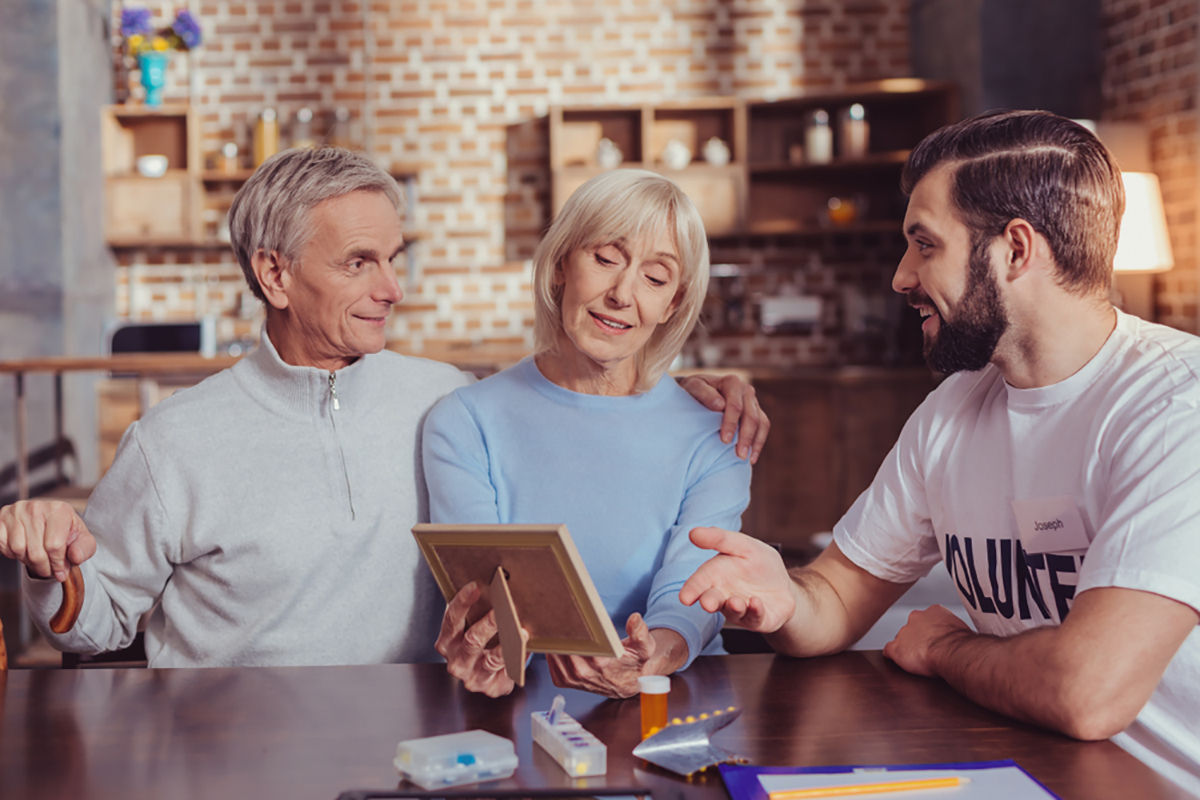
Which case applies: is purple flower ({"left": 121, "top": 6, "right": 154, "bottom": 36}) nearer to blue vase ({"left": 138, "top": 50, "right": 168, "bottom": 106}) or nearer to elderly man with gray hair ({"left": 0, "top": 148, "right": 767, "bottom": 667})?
blue vase ({"left": 138, "top": 50, "right": 168, "bottom": 106})

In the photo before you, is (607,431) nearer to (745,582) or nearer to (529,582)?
(745,582)

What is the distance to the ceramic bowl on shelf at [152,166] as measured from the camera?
582 centimetres

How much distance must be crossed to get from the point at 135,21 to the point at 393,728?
5812mm

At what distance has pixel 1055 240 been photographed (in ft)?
4.44

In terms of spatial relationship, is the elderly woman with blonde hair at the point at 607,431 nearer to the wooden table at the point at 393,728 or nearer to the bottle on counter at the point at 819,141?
the wooden table at the point at 393,728

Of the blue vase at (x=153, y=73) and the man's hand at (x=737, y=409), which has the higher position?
the blue vase at (x=153, y=73)

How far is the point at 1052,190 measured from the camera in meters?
1.34

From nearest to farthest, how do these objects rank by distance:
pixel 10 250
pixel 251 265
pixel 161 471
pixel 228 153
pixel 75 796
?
pixel 75 796 → pixel 161 471 → pixel 251 265 → pixel 10 250 → pixel 228 153

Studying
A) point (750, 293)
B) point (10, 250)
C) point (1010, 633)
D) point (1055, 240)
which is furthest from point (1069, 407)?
point (10, 250)

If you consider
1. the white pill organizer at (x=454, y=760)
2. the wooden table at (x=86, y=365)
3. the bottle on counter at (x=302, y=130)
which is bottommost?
the white pill organizer at (x=454, y=760)

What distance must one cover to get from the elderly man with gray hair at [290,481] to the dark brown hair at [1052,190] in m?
0.54

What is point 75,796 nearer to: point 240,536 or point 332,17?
point 240,536

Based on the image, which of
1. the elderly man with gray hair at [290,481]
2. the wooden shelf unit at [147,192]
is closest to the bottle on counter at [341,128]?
A: the wooden shelf unit at [147,192]

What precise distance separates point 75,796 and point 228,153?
5.41m
